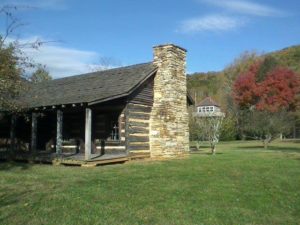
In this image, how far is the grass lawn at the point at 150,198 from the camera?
28.2ft

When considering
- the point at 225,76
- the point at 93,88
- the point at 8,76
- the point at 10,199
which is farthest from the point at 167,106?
the point at 225,76

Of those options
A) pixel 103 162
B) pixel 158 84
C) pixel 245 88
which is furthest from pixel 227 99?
pixel 103 162

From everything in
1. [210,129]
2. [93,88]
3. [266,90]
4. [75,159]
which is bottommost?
[75,159]

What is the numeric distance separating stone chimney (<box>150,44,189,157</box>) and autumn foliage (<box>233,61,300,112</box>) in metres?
35.4

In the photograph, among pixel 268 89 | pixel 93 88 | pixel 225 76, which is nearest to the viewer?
pixel 93 88

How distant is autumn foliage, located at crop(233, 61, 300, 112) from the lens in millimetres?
58969

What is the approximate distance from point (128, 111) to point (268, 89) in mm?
44108

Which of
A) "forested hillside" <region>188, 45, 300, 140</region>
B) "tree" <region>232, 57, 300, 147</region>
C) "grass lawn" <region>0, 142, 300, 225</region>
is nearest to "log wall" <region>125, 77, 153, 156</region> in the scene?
"grass lawn" <region>0, 142, 300, 225</region>

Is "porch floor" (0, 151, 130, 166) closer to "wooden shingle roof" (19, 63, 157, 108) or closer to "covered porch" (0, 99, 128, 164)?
"covered porch" (0, 99, 128, 164)

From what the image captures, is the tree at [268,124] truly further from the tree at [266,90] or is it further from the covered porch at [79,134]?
the covered porch at [79,134]

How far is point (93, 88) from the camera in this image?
22141mm

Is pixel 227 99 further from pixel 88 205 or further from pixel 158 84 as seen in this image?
pixel 88 205

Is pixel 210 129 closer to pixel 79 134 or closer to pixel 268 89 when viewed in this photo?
pixel 79 134

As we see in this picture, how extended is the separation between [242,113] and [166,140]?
4244cm
